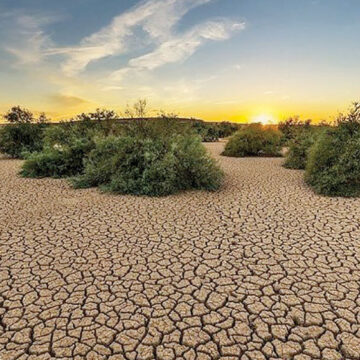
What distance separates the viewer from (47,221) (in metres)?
5.93

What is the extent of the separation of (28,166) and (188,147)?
542cm

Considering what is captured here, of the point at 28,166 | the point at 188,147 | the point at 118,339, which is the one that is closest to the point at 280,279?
the point at 118,339

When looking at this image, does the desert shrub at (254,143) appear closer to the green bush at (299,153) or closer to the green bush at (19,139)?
the green bush at (299,153)

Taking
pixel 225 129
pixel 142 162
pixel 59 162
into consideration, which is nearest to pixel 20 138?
pixel 59 162

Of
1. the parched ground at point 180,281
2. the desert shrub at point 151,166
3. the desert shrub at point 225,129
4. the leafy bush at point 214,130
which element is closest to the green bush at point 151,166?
the desert shrub at point 151,166

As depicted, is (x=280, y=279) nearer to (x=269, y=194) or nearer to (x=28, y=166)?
(x=269, y=194)

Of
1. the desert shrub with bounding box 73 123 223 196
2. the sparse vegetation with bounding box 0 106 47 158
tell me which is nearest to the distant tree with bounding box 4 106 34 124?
the sparse vegetation with bounding box 0 106 47 158

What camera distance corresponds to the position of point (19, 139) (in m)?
15.7

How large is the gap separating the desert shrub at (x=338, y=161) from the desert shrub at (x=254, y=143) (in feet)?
21.3

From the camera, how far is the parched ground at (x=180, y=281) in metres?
2.79

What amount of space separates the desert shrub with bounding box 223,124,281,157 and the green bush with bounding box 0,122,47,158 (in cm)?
948

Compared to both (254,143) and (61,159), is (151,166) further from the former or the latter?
(254,143)

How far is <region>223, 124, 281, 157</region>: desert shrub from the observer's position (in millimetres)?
15656

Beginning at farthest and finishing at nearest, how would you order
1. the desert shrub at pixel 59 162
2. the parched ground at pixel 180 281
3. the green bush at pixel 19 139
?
the green bush at pixel 19 139 → the desert shrub at pixel 59 162 → the parched ground at pixel 180 281
